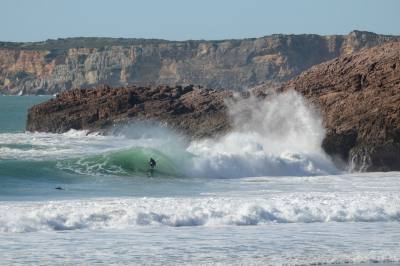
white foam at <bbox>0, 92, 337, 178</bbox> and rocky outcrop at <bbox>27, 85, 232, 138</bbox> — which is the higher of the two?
rocky outcrop at <bbox>27, 85, 232, 138</bbox>

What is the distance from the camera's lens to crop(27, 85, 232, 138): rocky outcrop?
4106 centimetres

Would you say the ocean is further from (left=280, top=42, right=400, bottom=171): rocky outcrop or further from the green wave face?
(left=280, top=42, right=400, bottom=171): rocky outcrop

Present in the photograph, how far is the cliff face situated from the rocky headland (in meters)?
108

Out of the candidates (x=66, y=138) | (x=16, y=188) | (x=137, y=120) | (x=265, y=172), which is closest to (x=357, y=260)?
(x=16, y=188)

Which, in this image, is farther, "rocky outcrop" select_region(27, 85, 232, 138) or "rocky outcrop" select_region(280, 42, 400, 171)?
"rocky outcrop" select_region(27, 85, 232, 138)

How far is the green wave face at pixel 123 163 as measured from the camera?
26.8m

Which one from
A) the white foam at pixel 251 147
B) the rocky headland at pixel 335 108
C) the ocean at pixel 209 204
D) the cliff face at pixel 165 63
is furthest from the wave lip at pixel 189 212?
the cliff face at pixel 165 63

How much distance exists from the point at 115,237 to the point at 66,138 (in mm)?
25231

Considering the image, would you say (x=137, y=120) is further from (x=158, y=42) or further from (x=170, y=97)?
(x=158, y=42)

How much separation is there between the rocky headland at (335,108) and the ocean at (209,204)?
0.62 m

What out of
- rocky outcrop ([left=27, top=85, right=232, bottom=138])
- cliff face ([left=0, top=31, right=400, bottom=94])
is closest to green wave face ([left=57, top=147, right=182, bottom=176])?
rocky outcrop ([left=27, top=85, right=232, bottom=138])

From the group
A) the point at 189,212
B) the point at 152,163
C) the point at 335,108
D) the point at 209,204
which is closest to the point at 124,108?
the point at 335,108

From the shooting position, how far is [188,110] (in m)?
42.4

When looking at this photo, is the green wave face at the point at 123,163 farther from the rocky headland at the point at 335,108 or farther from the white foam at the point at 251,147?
the rocky headland at the point at 335,108
